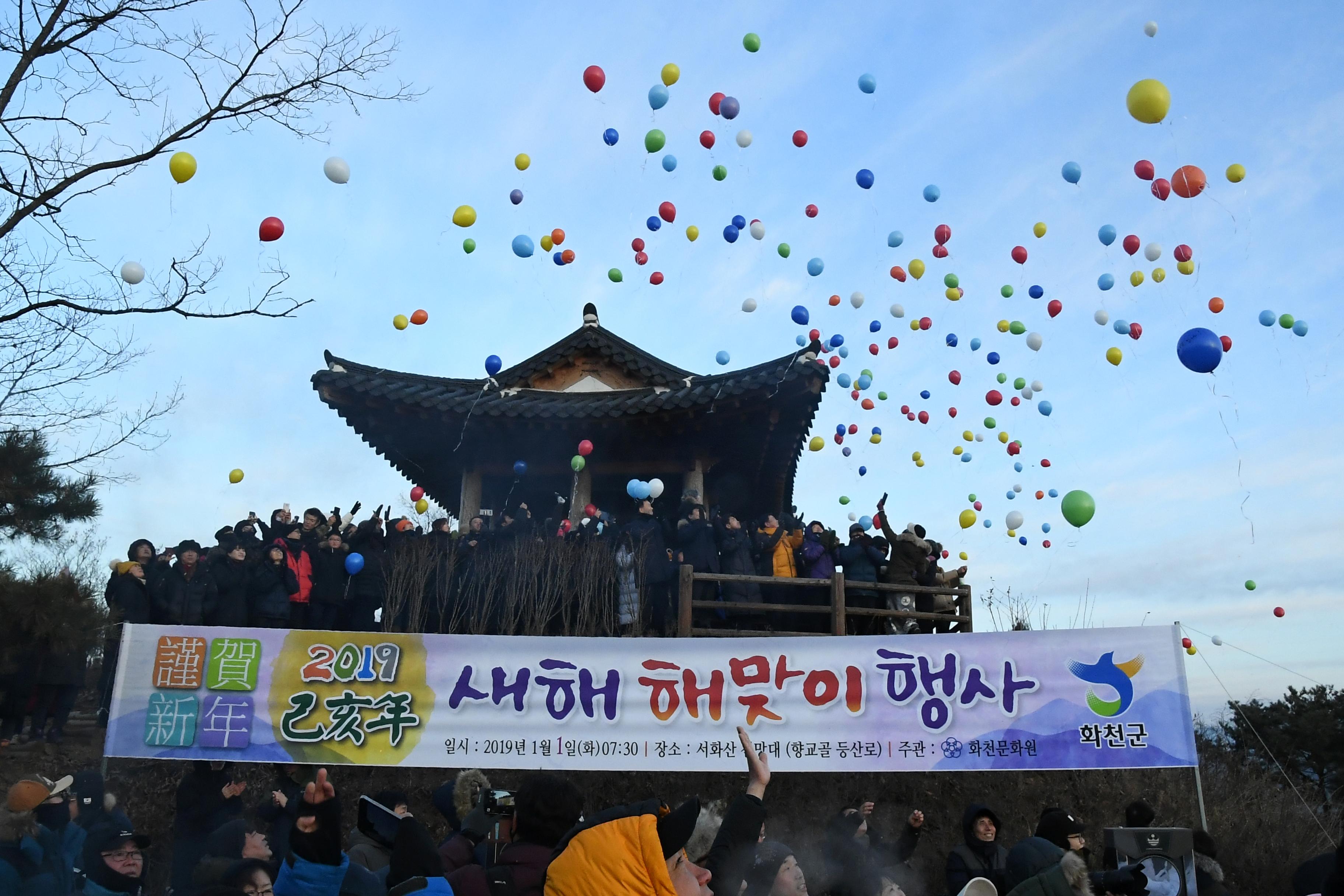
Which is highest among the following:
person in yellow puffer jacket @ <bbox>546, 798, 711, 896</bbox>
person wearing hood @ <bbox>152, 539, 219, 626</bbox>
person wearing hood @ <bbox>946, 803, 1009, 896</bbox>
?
person wearing hood @ <bbox>152, 539, 219, 626</bbox>

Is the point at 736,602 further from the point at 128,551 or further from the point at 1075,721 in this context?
the point at 128,551

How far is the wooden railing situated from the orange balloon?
374cm

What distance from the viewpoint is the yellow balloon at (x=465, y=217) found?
887cm

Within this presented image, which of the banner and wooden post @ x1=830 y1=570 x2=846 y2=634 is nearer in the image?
the banner

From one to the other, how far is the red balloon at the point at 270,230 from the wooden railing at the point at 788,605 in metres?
4.03

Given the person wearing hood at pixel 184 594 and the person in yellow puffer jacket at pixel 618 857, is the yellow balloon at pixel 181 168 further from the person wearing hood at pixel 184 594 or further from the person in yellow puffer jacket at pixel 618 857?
the person in yellow puffer jacket at pixel 618 857

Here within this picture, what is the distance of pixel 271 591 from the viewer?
303 inches

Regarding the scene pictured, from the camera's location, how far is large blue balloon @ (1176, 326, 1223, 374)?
661cm

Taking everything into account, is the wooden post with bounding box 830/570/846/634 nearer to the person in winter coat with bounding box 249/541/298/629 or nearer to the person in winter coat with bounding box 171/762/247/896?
the person in winter coat with bounding box 249/541/298/629

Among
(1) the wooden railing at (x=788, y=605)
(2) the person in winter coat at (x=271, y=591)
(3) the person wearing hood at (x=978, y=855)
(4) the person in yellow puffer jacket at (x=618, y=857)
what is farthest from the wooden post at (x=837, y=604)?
(4) the person in yellow puffer jacket at (x=618, y=857)

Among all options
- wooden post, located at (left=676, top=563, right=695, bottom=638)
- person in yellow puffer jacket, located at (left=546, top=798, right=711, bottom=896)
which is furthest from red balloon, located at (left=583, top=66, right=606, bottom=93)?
person in yellow puffer jacket, located at (left=546, top=798, right=711, bottom=896)

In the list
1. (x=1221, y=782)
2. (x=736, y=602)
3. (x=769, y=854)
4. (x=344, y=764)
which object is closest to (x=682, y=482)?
(x=736, y=602)

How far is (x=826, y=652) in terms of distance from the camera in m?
6.68

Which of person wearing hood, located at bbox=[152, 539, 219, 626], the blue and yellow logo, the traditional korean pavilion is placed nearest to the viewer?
the blue and yellow logo
